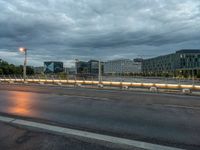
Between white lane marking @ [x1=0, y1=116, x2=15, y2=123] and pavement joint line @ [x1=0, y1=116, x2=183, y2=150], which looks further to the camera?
white lane marking @ [x1=0, y1=116, x2=15, y2=123]

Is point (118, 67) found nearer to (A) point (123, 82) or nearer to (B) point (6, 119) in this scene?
(A) point (123, 82)

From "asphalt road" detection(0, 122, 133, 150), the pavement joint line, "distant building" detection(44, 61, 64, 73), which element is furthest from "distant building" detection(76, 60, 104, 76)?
"asphalt road" detection(0, 122, 133, 150)

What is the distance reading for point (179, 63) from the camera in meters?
132

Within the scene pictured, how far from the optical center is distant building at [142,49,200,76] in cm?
12289

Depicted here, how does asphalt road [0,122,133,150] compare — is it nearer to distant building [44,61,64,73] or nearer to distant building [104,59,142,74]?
distant building [44,61,64,73]

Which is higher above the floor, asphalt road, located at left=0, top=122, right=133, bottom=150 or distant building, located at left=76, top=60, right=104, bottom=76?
distant building, located at left=76, top=60, right=104, bottom=76

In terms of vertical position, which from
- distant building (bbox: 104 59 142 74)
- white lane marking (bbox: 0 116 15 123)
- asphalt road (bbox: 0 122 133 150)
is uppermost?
distant building (bbox: 104 59 142 74)

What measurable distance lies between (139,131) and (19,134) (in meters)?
3.17

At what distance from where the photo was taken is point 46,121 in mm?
7676

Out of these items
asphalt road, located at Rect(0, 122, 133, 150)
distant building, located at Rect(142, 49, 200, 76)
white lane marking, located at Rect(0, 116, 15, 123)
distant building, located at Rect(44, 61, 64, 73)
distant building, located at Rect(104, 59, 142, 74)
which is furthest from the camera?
distant building, located at Rect(142, 49, 200, 76)

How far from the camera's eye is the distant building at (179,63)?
12289cm

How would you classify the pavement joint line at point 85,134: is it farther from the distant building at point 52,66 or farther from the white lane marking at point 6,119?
the distant building at point 52,66

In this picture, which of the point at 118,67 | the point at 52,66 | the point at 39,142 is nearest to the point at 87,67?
the point at 118,67

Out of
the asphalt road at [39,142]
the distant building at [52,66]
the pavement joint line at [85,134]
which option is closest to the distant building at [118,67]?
the distant building at [52,66]
